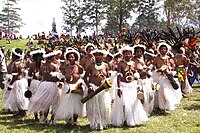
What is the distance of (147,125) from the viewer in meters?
7.26

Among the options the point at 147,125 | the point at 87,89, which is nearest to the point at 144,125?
the point at 147,125

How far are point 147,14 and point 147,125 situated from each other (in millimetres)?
57277

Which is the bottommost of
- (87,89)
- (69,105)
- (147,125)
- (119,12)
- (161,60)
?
(147,125)

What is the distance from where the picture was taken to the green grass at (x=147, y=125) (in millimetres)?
6867

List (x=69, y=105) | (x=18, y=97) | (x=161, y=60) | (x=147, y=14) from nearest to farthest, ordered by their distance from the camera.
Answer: (x=69, y=105)
(x=18, y=97)
(x=161, y=60)
(x=147, y=14)

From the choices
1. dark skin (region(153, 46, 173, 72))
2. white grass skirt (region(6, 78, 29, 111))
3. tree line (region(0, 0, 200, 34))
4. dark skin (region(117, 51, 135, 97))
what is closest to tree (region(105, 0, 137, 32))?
tree line (region(0, 0, 200, 34))

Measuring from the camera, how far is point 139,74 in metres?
7.71

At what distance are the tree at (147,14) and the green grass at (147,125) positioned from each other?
54.1 metres

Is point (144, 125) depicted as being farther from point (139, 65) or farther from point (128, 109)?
point (139, 65)

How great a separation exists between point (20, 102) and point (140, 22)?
57974 millimetres

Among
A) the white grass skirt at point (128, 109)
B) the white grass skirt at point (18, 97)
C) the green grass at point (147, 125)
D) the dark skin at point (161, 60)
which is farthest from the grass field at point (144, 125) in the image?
the dark skin at point (161, 60)

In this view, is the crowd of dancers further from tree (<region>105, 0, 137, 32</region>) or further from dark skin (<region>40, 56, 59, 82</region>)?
tree (<region>105, 0, 137, 32</region>)

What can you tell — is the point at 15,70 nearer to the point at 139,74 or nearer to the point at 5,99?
the point at 5,99

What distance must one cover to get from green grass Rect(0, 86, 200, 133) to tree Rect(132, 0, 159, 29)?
2131 inches
